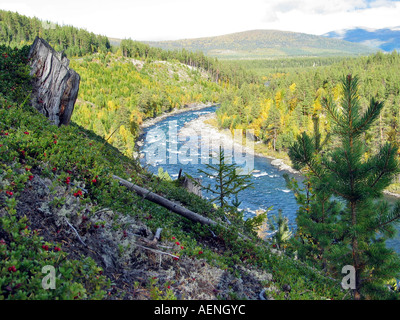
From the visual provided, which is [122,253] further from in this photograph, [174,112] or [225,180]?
[174,112]

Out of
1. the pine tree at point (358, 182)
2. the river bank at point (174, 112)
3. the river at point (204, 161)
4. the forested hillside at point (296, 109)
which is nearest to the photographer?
the pine tree at point (358, 182)

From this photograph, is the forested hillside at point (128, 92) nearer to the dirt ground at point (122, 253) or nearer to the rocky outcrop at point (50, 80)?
the rocky outcrop at point (50, 80)

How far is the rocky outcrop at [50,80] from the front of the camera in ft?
32.7

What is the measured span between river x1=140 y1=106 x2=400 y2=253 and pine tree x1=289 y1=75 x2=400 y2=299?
15429 mm

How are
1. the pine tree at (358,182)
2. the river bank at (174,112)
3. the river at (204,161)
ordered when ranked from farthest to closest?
the river bank at (174,112) < the river at (204,161) < the pine tree at (358,182)

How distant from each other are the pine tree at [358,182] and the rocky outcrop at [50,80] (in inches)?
335

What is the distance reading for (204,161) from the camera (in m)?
42.0

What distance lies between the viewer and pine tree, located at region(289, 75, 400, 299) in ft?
19.6

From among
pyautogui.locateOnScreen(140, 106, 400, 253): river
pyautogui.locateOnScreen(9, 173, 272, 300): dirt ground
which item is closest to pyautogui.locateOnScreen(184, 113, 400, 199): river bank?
pyautogui.locateOnScreen(140, 106, 400, 253): river

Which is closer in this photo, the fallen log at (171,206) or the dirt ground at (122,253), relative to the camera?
the dirt ground at (122,253)

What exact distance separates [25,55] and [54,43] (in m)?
108

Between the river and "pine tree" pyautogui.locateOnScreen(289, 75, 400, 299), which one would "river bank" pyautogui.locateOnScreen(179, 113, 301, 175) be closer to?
the river

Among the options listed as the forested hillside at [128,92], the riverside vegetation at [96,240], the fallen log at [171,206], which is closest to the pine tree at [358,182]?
the riverside vegetation at [96,240]

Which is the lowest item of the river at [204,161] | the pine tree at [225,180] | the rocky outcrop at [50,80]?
the river at [204,161]
